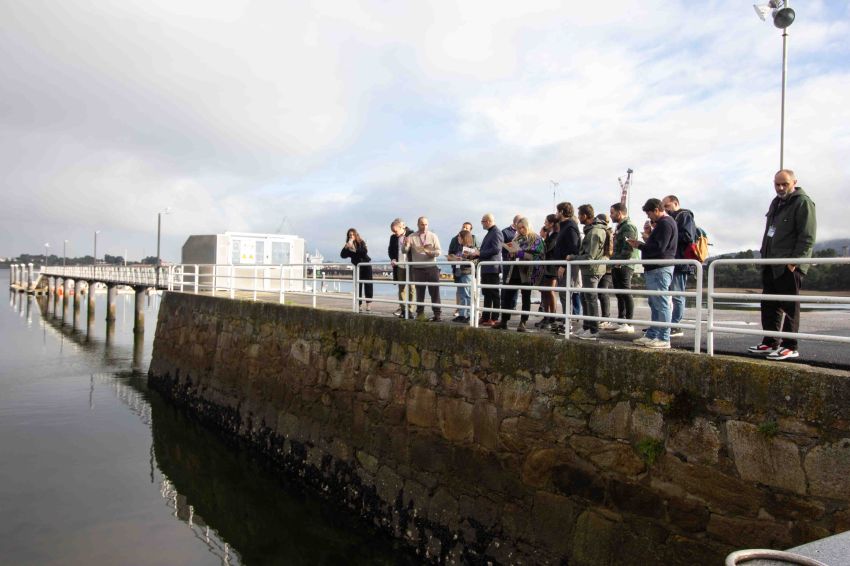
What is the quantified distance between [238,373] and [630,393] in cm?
872

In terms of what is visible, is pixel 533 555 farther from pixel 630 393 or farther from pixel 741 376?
pixel 741 376

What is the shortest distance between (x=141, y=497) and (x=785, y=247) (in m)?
9.38

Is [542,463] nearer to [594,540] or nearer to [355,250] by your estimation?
[594,540]

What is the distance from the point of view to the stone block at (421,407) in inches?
274

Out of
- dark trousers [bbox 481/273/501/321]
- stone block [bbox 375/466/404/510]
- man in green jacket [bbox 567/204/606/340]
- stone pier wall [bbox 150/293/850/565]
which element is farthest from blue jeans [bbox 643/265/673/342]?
stone block [bbox 375/466/404/510]

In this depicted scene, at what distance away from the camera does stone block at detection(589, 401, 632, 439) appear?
5.01m

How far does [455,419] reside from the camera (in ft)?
21.8

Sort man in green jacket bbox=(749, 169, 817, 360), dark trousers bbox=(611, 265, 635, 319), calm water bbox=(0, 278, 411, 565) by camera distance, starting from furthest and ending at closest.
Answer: calm water bbox=(0, 278, 411, 565) < dark trousers bbox=(611, 265, 635, 319) < man in green jacket bbox=(749, 169, 817, 360)

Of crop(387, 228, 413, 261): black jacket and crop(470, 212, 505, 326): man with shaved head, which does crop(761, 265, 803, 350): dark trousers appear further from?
crop(387, 228, 413, 261): black jacket

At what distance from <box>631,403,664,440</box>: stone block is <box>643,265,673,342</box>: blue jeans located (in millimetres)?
1153

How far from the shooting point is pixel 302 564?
7258 millimetres

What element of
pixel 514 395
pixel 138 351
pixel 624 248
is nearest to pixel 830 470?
pixel 514 395

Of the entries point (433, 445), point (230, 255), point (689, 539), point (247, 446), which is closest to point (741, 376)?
point (689, 539)

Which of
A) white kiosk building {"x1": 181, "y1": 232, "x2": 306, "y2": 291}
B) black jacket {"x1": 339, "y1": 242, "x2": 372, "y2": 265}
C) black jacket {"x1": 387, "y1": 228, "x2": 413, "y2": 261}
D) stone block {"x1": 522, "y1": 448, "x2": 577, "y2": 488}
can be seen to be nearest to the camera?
stone block {"x1": 522, "y1": 448, "x2": 577, "y2": 488}
